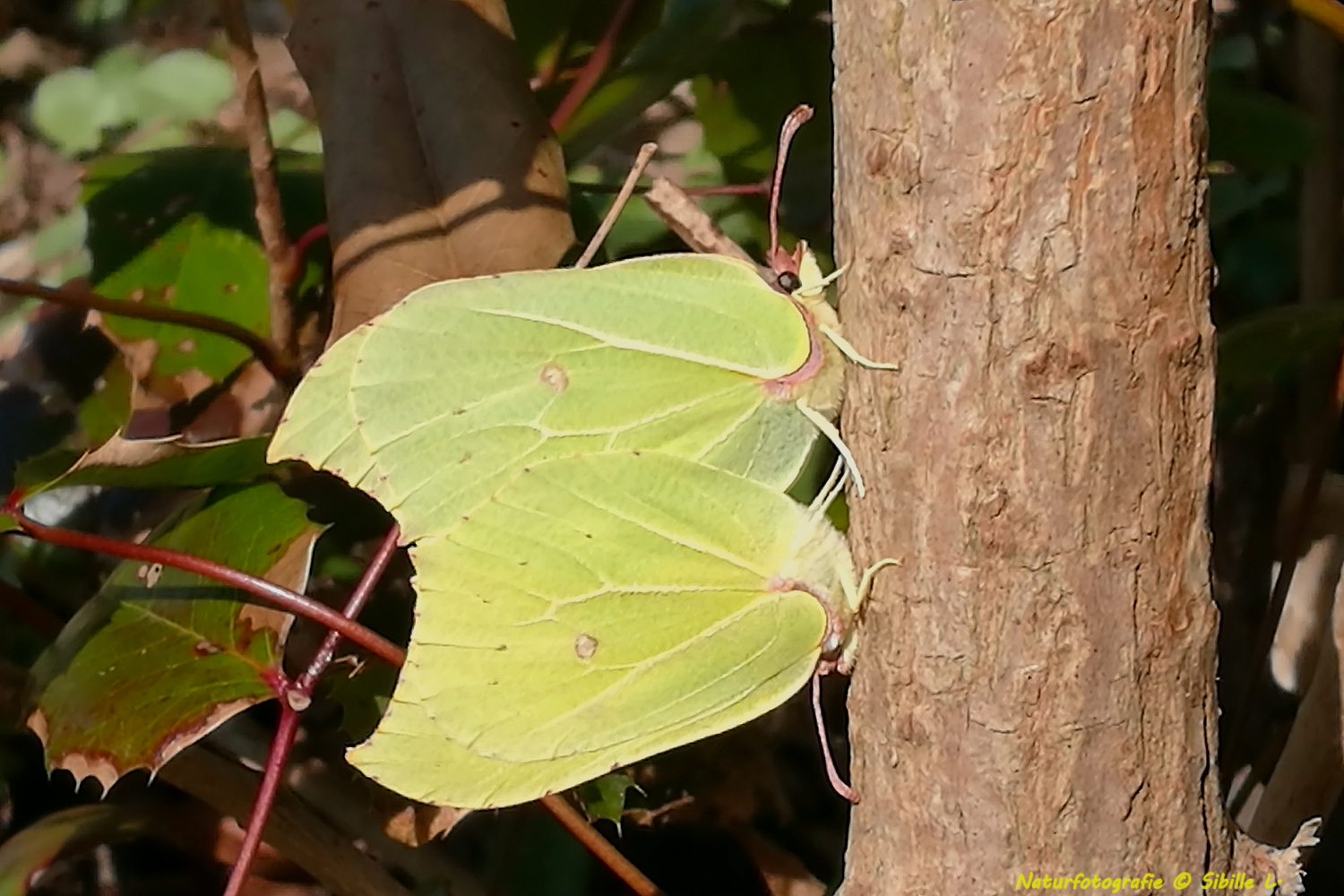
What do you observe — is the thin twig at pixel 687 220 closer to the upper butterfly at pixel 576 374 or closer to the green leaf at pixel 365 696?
the upper butterfly at pixel 576 374

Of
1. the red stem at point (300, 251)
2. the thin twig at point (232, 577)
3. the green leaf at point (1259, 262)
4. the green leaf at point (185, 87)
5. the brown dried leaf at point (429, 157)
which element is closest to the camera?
the thin twig at point (232, 577)

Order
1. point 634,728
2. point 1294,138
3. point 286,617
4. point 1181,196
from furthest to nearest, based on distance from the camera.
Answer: point 1294,138
point 286,617
point 634,728
point 1181,196

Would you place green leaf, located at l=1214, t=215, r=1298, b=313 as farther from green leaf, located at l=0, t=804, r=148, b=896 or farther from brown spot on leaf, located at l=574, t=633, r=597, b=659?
green leaf, located at l=0, t=804, r=148, b=896

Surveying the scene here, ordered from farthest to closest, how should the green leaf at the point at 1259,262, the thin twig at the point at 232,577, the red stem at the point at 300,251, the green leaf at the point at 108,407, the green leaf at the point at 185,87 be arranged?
the green leaf at the point at 185,87
the green leaf at the point at 1259,262
the green leaf at the point at 108,407
the red stem at the point at 300,251
the thin twig at the point at 232,577

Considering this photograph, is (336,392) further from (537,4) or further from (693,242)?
(537,4)

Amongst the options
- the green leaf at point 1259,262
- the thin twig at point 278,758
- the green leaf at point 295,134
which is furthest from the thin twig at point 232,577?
the green leaf at point 1259,262

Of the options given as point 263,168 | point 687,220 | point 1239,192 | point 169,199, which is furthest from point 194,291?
point 1239,192

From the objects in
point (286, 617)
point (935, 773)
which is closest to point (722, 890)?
point (286, 617)
